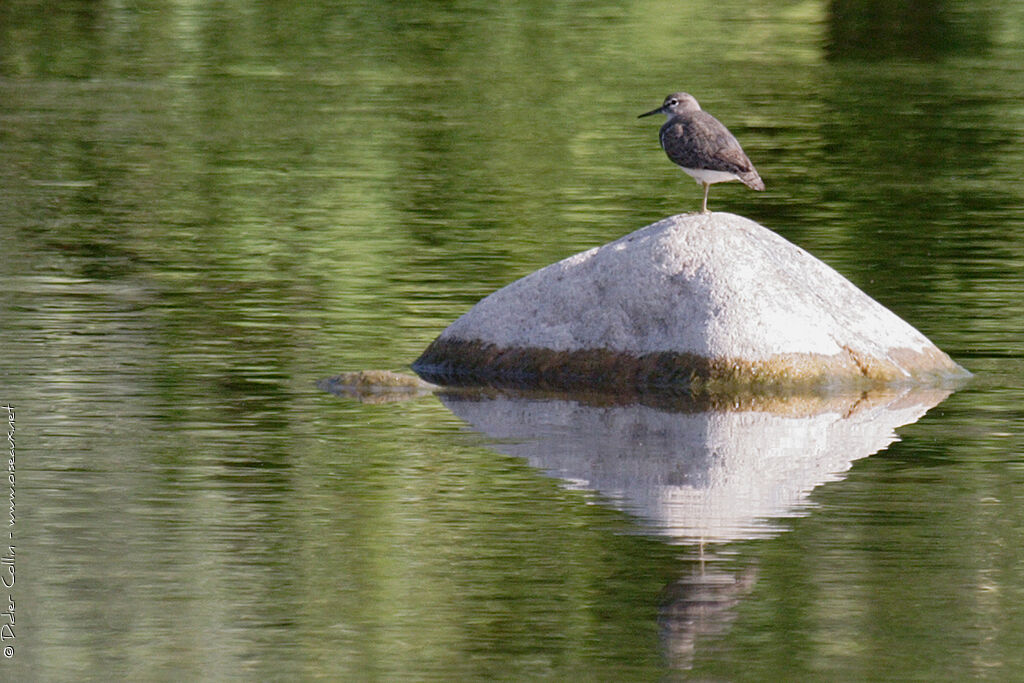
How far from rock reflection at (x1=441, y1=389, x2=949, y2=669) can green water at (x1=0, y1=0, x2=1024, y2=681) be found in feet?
0.14

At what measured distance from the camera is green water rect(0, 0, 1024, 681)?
7.56 metres

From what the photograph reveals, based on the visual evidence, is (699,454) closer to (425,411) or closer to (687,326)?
(425,411)

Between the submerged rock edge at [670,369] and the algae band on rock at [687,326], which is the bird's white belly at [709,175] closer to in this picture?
the algae band on rock at [687,326]

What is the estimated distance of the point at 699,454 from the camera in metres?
10.7

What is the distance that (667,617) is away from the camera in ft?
25.2

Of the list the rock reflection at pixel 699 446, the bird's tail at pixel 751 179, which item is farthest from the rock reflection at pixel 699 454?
the bird's tail at pixel 751 179

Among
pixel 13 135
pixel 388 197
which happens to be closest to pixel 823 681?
pixel 388 197

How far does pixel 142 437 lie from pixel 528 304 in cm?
290

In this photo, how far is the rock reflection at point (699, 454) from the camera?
8.13m

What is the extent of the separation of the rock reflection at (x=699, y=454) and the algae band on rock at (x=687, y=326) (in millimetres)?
331

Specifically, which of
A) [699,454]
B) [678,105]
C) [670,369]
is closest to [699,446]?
[699,454]

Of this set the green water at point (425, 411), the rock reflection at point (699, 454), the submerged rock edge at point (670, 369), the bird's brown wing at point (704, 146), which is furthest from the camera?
the bird's brown wing at point (704, 146)

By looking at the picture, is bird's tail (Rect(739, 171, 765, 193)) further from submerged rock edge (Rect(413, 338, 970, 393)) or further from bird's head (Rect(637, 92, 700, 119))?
submerged rock edge (Rect(413, 338, 970, 393))

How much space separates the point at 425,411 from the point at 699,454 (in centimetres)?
189
